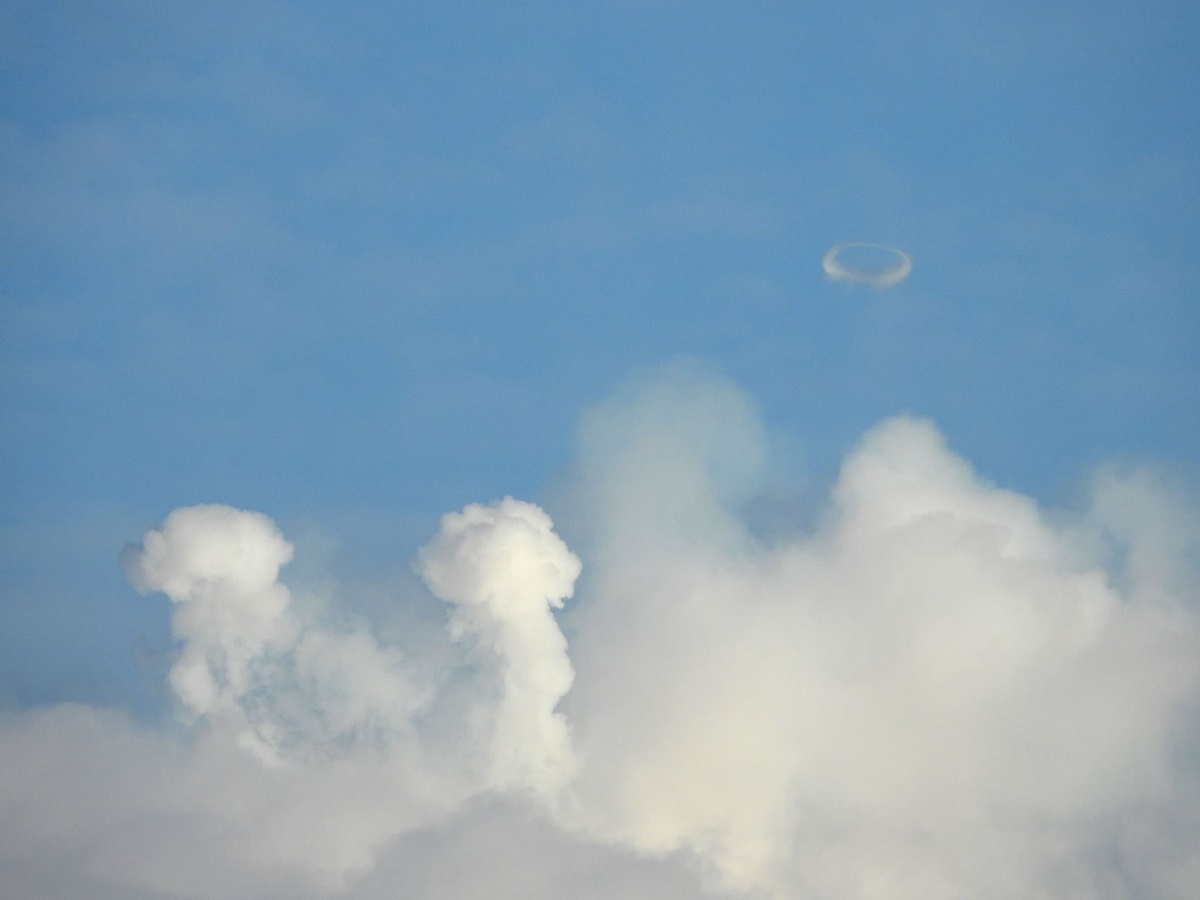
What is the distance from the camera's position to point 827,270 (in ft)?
371

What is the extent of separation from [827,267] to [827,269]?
0.32 meters

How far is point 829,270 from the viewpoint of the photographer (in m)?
113

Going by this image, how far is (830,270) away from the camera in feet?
371

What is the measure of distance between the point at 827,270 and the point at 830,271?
468 mm

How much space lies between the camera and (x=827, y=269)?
371 feet

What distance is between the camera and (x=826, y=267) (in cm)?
11319

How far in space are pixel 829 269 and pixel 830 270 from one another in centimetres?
21

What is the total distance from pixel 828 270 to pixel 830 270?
0.33m

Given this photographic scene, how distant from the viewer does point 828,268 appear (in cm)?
11312

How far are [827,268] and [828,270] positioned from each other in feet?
1.22

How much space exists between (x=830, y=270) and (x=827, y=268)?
1.77 feet

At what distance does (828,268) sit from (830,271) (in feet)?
1.85

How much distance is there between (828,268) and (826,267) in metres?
0.33

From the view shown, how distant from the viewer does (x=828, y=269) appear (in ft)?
371
